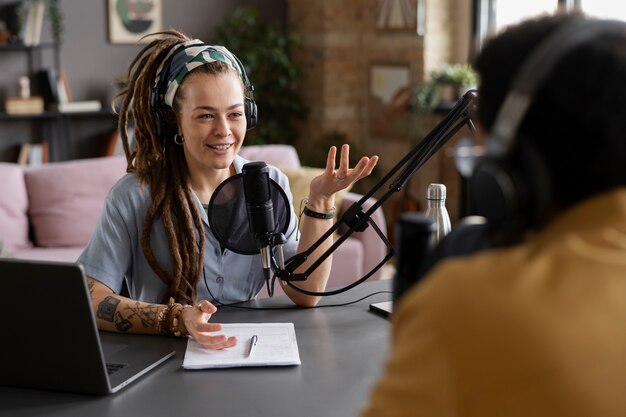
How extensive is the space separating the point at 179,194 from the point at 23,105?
12.0 feet

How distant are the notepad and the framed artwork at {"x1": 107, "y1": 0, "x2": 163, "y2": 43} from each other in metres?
4.27

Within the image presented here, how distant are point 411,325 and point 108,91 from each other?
5.34 metres

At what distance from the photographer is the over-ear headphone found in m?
0.73

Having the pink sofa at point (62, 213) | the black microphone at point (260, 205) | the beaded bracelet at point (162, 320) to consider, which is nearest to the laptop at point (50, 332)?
the beaded bracelet at point (162, 320)

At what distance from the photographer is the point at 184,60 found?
80.4 inches

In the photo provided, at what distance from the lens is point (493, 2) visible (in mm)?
5410

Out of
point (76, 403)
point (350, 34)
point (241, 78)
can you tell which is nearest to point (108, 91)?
point (350, 34)

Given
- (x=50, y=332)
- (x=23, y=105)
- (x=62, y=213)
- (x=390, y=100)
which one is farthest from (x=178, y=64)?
(x=390, y=100)

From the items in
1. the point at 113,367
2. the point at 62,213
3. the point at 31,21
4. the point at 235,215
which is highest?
the point at 31,21

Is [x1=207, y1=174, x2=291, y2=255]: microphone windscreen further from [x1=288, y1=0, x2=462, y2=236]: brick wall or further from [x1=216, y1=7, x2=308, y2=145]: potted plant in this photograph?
[x1=216, y1=7, x2=308, y2=145]: potted plant

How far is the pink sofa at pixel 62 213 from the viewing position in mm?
4043

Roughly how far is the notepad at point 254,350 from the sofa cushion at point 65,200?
2.56m

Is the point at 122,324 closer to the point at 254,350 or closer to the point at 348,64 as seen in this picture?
the point at 254,350

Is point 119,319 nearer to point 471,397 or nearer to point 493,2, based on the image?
point 471,397
